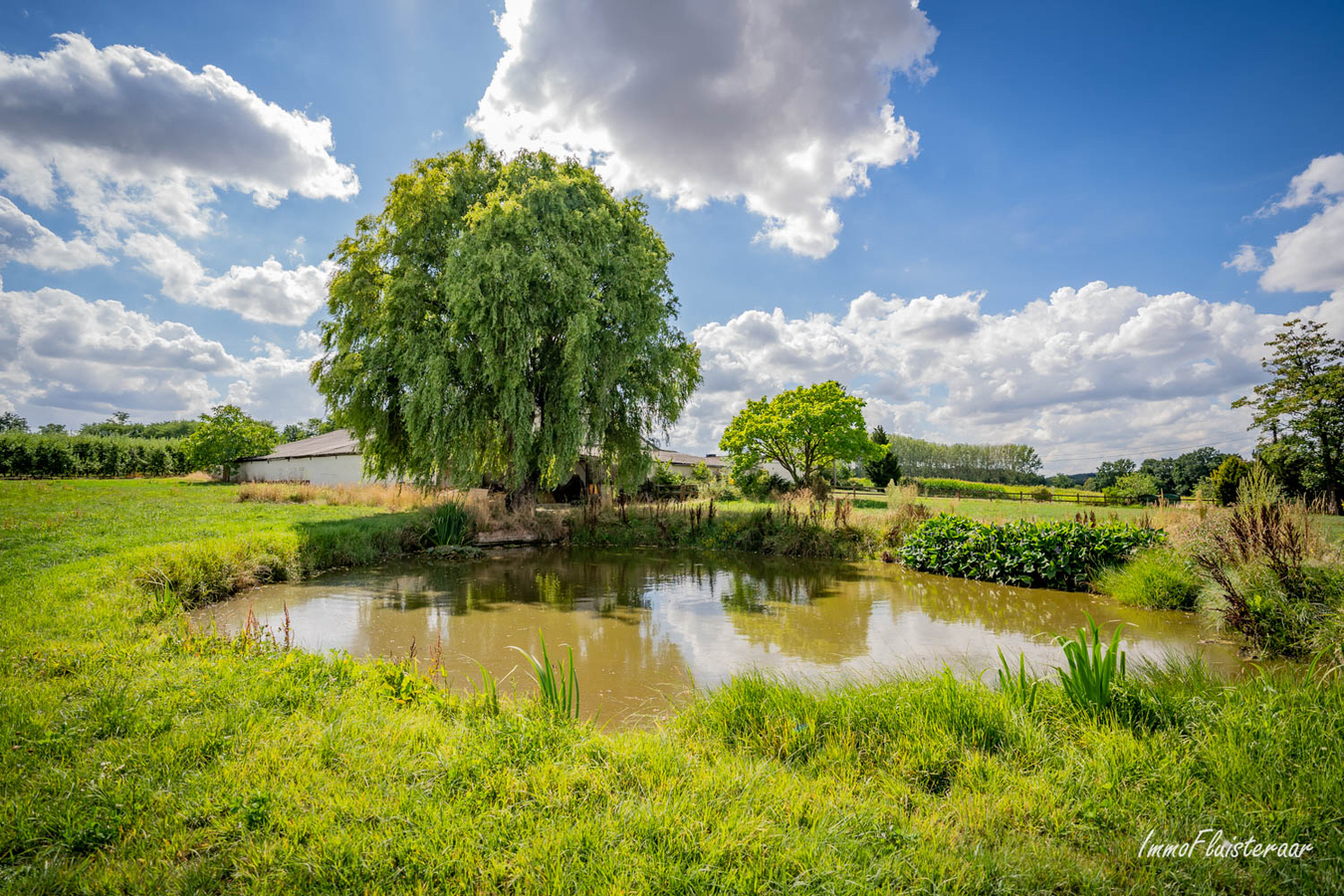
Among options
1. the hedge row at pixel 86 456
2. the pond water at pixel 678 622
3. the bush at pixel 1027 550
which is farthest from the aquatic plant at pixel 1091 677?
the hedge row at pixel 86 456

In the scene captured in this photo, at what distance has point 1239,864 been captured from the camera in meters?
2.45

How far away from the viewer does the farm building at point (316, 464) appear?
30.8 meters

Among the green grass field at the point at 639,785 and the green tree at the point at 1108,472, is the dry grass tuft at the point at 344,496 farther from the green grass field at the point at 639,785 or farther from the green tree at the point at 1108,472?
the green tree at the point at 1108,472

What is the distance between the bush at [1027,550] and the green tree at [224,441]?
133 feet

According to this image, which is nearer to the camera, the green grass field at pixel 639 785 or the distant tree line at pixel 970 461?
the green grass field at pixel 639 785

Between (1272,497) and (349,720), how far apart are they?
12108 millimetres

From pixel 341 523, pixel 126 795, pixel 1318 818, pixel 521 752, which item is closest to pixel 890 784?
pixel 1318 818

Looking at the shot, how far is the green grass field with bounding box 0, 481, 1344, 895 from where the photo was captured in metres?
2.37

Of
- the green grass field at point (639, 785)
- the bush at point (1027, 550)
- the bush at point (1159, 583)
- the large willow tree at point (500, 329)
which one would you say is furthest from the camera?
the large willow tree at point (500, 329)

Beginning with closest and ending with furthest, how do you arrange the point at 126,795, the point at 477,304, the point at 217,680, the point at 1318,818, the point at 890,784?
the point at 1318,818, the point at 126,795, the point at 890,784, the point at 217,680, the point at 477,304

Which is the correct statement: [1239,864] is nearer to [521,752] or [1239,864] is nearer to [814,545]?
[521,752]

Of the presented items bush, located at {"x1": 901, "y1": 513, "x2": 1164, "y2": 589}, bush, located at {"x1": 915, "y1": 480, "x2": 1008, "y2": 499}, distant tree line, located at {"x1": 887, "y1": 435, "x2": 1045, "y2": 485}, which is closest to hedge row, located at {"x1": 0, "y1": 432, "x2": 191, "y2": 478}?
bush, located at {"x1": 901, "y1": 513, "x2": 1164, "y2": 589}

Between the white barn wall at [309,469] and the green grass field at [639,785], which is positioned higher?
the white barn wall at [309,469]

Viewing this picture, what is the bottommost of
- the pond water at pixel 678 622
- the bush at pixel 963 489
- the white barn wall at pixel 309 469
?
the pond water at pixel 678 622
